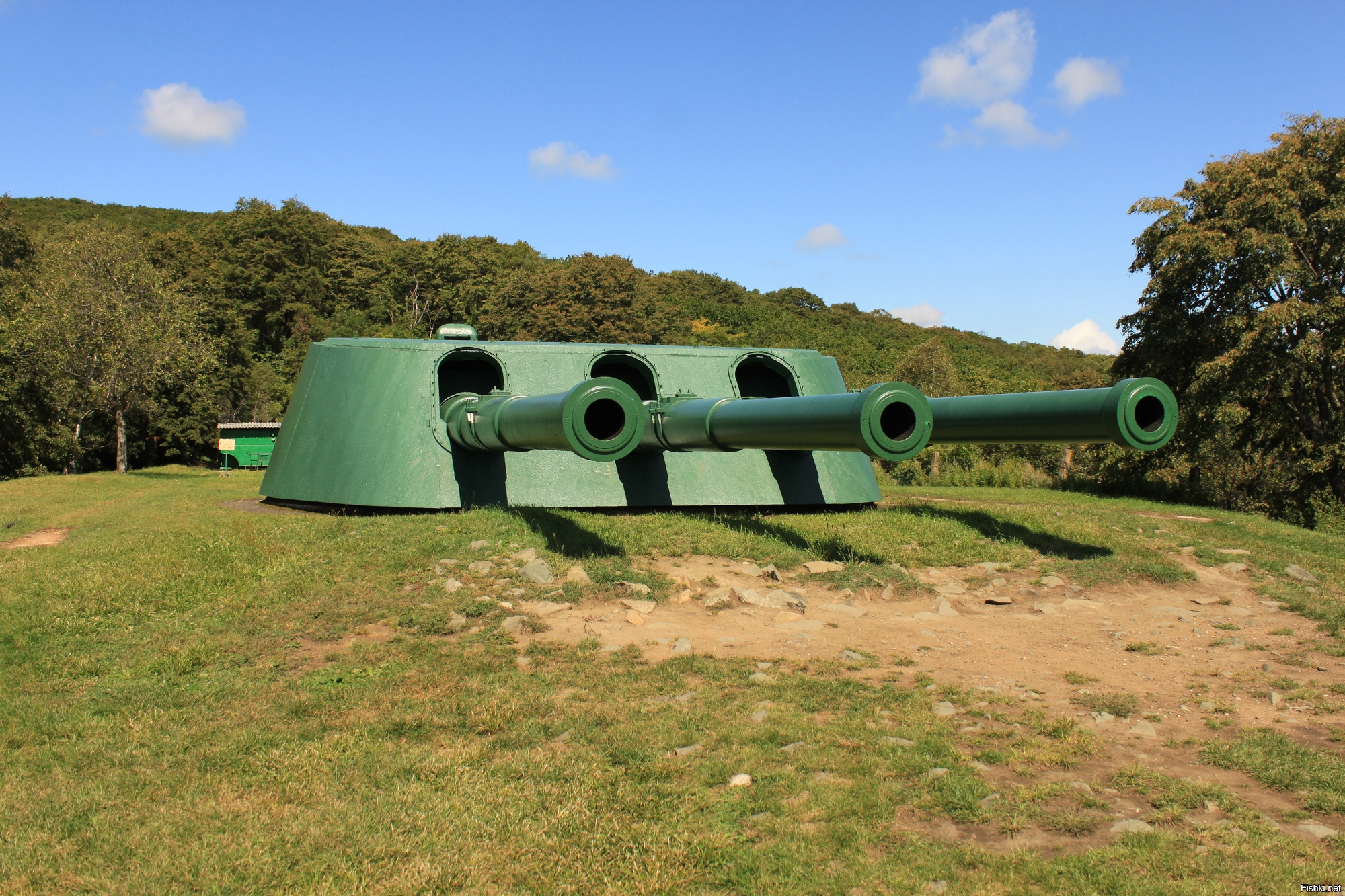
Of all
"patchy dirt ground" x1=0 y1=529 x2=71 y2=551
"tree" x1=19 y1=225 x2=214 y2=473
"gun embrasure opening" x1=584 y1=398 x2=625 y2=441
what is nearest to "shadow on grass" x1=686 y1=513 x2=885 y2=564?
"gun embrasure opening" x1=584 y1=398 x2=625 y2=441

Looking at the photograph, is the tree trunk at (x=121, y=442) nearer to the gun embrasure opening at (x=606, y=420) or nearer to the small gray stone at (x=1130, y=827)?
the gun embrasure opening at (x=606, y=420)

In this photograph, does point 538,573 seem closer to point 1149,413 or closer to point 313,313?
point 1149,413

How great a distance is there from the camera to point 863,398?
628 cm

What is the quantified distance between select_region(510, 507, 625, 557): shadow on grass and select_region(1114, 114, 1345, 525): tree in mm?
12370

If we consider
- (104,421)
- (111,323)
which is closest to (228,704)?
(111,323)

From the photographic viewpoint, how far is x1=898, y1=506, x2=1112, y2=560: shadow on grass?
925 centimetres

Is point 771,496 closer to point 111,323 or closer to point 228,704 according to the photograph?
point 228,704

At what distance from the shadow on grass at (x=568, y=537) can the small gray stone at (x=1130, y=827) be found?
515cm

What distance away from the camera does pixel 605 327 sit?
144ft

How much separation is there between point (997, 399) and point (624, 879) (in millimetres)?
5945

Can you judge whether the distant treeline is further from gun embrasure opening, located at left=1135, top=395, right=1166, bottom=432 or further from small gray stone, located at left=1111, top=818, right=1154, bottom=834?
small gray stone, located at left=1111, top=818, right=1154, bottom=834

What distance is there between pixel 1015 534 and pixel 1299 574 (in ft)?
8.19

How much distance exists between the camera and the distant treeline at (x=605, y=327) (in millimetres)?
16078

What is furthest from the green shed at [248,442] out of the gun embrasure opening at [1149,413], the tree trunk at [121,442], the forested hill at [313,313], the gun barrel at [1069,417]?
the gun embrasure opening at [1149,413]
